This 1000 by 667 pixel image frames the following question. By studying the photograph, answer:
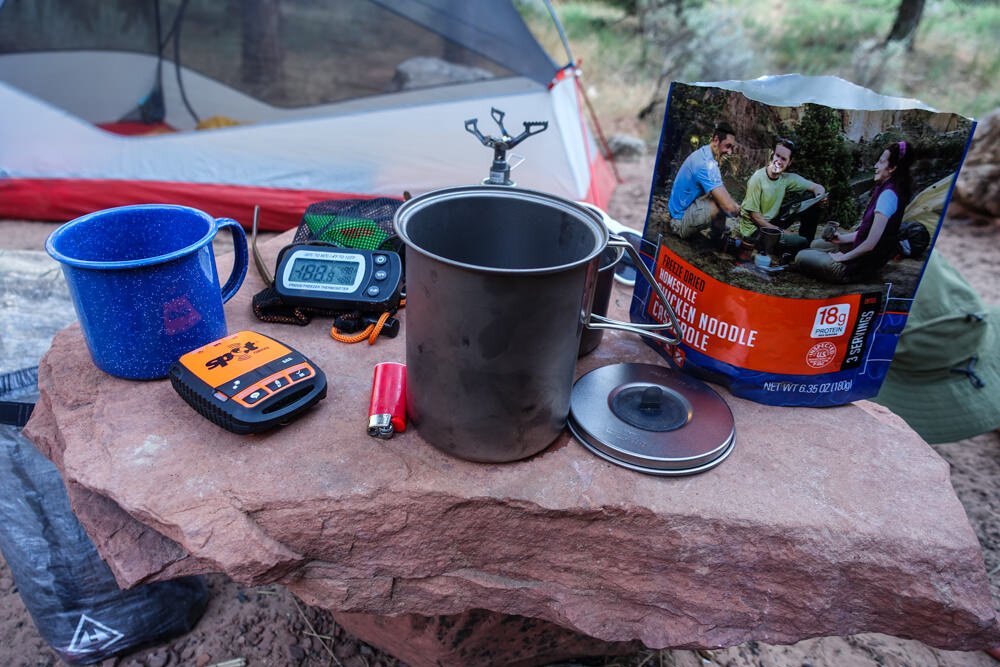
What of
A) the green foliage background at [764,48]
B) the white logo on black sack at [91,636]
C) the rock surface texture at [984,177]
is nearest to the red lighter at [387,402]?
the white logo on black sack at [91,636]

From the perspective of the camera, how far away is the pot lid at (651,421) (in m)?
1.14

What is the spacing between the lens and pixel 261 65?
429 centimetres

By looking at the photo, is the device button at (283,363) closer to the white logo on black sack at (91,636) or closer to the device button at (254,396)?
the device button at (254,396)

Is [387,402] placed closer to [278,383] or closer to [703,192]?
[278,383]

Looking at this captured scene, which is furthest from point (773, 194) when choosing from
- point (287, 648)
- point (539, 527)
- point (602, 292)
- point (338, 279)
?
point (287, 648)

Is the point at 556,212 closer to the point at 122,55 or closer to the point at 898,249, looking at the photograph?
the point at 898,249

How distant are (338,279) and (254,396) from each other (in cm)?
39

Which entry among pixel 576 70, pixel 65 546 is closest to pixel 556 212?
pixel 65 546

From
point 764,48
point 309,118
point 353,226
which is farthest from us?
point 764,48

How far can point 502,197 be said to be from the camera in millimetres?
1136

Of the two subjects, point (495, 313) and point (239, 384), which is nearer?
point (495, 313)

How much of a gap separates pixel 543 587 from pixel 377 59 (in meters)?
3.52

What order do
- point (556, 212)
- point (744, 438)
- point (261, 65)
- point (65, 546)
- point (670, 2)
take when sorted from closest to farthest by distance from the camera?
point (556, 212) < point (744, 438) < point (65, 546) < point (261, 65) < point (670, 2)

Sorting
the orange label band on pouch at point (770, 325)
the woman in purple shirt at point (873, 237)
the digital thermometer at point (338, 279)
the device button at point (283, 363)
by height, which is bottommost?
the device button at point (283, 363)
